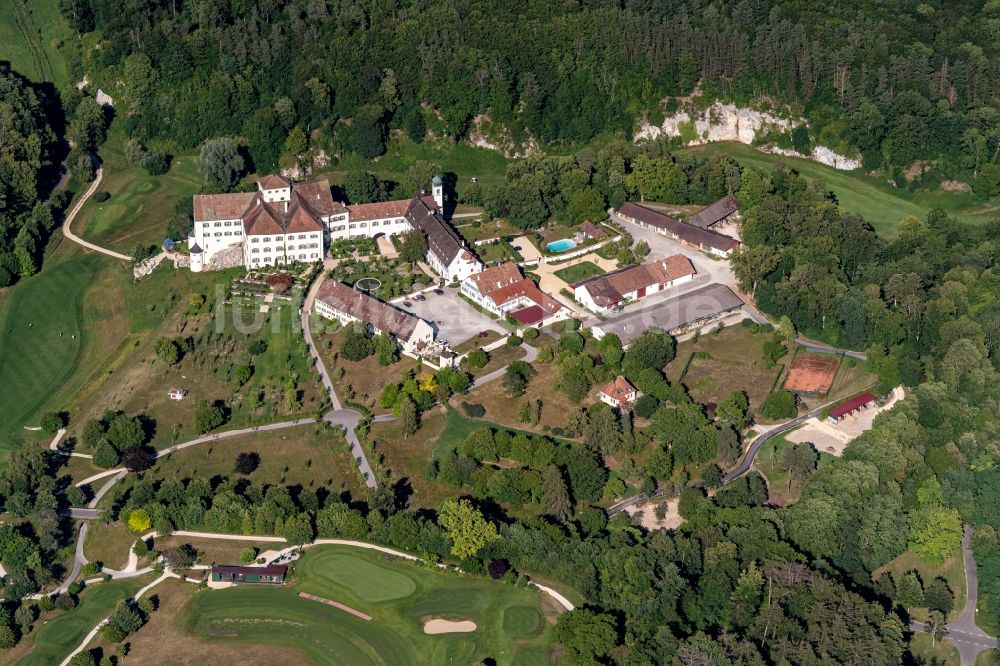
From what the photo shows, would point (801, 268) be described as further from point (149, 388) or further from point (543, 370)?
point (149, 388)

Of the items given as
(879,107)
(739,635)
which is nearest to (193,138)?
(879,107)

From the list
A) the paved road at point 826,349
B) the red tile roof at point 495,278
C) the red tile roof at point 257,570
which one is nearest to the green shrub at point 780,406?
the paved road at point 826,349

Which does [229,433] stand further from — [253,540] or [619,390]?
[619,390]

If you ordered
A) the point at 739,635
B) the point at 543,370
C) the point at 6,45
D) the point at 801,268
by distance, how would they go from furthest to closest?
the point at 6,45 → the point at 801,268 → the point at 543,370 → the point at 739,635

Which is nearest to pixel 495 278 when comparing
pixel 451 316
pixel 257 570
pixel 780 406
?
pixel 451 316

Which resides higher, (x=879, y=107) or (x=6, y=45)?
(x=6, y=45)

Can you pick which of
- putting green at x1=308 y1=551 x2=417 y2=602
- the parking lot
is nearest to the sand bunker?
putting green at x1=308 y1=551 x2=417 y2=602

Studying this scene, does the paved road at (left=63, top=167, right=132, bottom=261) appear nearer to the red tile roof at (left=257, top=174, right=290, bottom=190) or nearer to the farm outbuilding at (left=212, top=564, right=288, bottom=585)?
the red tile roof at (left=257, top=174, right=290, bottom=190)

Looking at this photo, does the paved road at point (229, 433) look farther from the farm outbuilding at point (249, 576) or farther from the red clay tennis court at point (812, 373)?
the red clay tennis court at point (812, 373)
